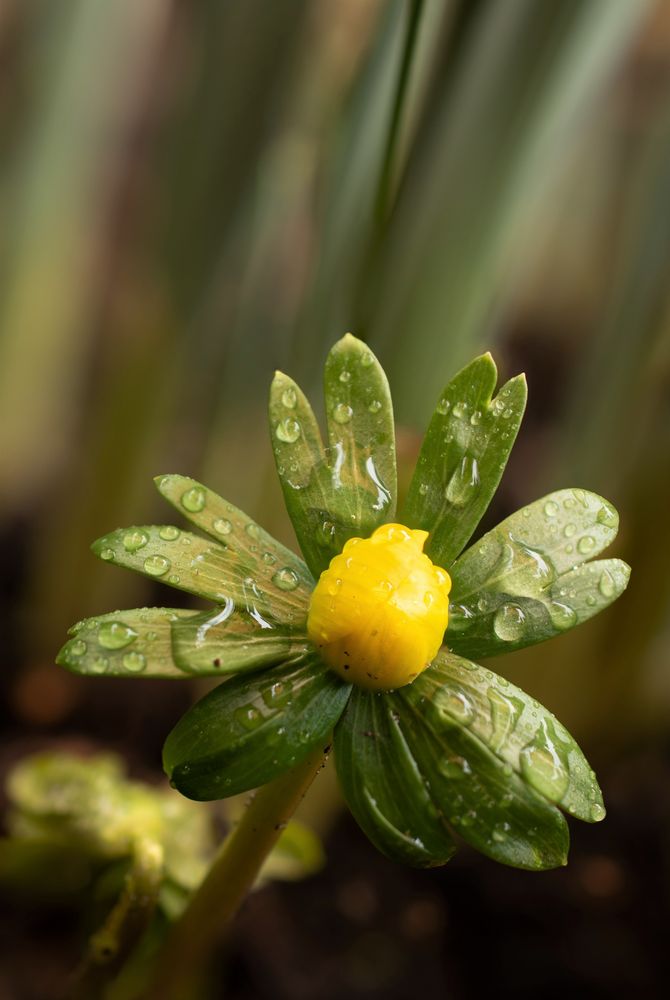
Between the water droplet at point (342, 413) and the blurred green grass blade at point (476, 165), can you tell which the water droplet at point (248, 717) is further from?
the blurred green grass blade at point (476, 165)

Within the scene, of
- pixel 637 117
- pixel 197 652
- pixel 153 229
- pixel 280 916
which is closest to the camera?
pixel 197 652

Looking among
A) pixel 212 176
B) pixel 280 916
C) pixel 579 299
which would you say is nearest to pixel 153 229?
pixel 212 176

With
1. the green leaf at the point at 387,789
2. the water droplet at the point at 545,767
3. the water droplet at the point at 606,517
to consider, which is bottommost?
the green leaf at the point at 387,789

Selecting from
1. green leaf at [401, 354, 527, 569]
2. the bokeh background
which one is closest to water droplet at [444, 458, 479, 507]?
green leaf at [401, 354, 527, 569]

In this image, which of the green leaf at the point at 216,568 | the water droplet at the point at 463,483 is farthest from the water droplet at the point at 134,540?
the water droplet at the point at 463,483

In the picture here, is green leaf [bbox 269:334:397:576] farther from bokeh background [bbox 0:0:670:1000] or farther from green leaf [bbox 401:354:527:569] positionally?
Answer: bokeh background [bbox 0:0:670:1000]

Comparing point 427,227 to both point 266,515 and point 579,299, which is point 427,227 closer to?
point 266,515
